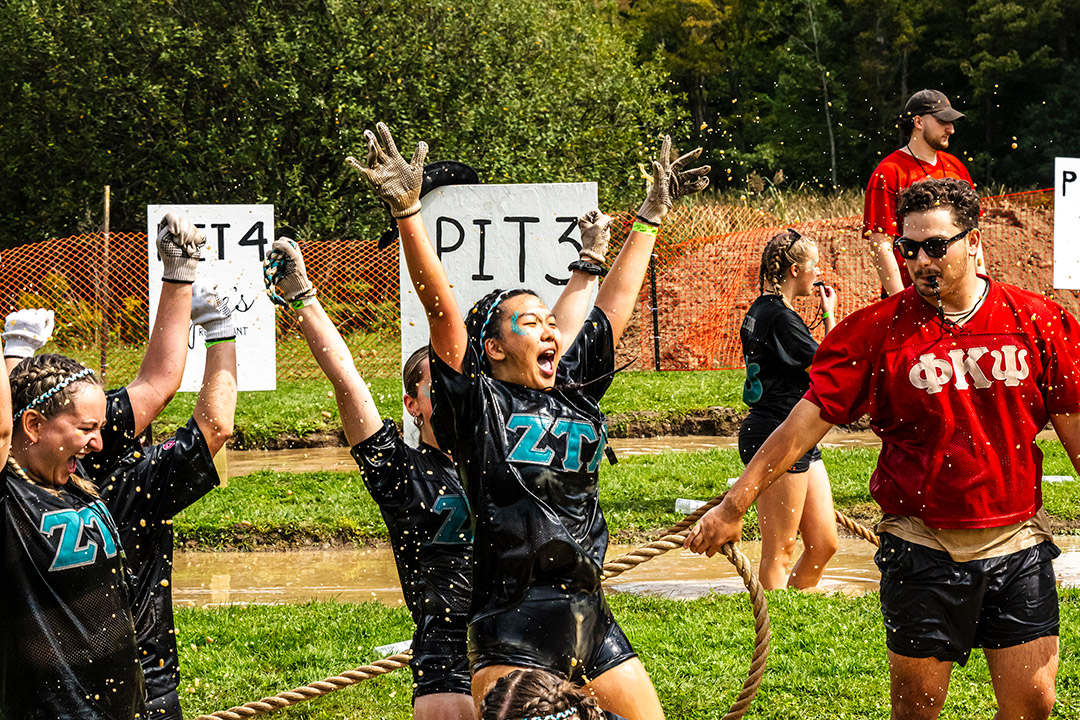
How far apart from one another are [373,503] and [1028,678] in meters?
6.35

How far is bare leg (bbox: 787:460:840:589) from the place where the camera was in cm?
633

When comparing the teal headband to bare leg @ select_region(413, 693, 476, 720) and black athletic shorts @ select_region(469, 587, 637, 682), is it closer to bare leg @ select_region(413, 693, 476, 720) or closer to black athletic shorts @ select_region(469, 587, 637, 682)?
black athletic shorts @ select_region(469, 587, 637, 682)

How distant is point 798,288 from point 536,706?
13.8ft

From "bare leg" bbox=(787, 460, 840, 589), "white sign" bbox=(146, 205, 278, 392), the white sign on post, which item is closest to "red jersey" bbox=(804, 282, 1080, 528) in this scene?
"bare leg" bbox=(787, 460, 840, 589)

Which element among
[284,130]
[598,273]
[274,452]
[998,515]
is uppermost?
[284,130]

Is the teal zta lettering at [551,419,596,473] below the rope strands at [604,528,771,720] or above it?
above

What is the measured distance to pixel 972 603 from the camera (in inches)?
Answer: 146

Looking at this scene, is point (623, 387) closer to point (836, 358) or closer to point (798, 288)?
point (798, 288)

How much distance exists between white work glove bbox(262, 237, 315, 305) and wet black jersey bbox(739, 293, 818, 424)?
3.08m

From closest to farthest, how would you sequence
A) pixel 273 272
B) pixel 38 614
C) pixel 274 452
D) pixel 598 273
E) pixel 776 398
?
pixel 38 614, pixel 273 272, pixel 598 273, pixel 776 398, pixel 274 452

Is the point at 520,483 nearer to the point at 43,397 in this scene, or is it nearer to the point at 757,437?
the point at 43,397

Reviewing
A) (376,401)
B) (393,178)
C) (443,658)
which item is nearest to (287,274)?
(393,178)

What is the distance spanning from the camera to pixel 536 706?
2.67m

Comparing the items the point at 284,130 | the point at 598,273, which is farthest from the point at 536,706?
the point at 284,130
